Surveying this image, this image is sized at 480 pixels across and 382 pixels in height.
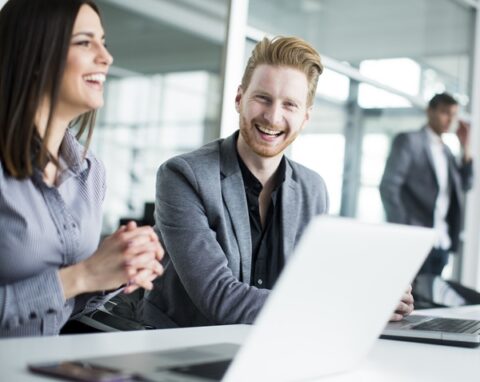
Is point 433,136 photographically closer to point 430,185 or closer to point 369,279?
point 430,185

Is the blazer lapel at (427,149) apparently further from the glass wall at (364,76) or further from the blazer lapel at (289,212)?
the blazer lapel at (289,212)

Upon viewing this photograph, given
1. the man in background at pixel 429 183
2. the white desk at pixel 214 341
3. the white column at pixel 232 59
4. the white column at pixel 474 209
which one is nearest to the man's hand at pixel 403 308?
the white desk at pixel 214 341

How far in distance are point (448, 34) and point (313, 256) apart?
5823mm

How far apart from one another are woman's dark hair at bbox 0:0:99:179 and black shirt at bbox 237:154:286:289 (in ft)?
2.66

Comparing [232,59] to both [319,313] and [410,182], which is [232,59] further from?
[319,313]

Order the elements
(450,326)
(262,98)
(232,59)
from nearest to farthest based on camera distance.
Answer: (450,326) < (262,98) < (232,59)

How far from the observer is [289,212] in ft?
7.66

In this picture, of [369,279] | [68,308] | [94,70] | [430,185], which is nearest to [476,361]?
[369,279]

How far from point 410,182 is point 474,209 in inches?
70.0

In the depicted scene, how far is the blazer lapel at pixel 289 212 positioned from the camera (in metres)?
2.30

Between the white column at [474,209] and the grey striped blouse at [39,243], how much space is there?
5520 mm

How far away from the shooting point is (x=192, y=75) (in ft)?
12.7

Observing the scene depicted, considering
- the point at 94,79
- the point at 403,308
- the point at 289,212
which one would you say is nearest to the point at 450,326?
the point at 403,308

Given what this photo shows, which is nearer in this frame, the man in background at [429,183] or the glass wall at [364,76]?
the glass wall at [364,76]
